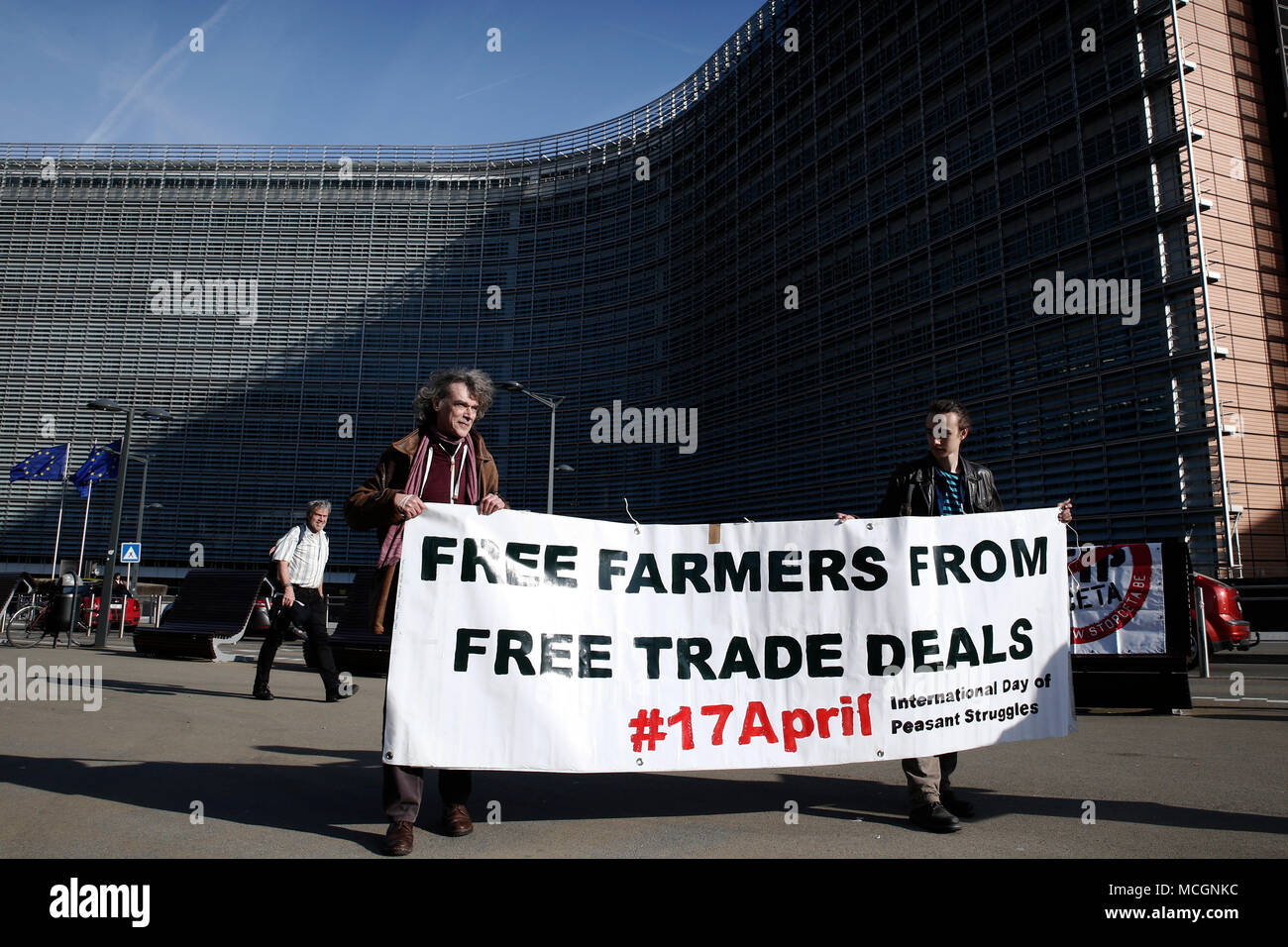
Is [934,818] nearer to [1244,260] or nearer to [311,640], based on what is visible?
[311,640]

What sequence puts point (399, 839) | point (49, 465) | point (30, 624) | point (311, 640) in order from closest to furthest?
point (399, 839), point (311, 640), point (30, 624), point (49, 465)

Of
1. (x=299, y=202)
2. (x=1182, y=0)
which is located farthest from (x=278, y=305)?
(x=1182, y=0)

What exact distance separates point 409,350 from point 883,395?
31.5 metres

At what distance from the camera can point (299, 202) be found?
54281mm

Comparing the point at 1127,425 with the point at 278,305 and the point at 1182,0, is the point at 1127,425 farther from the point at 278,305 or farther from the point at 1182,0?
the point at 278,305

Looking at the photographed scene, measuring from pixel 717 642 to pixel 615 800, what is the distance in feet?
3.75

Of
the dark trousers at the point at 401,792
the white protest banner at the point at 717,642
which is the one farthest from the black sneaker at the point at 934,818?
the dark trousers at the point at 401,792

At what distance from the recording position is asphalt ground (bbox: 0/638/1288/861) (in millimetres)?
3461

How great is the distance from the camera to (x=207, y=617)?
539 inches

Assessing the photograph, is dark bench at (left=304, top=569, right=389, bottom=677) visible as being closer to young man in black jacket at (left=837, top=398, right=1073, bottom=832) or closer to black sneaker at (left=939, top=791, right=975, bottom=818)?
young man in black jacket at (left=837, top=398, right=1073, bottom=832)

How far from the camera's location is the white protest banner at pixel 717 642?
3.67m

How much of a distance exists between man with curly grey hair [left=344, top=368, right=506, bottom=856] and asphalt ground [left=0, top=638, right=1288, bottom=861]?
0.22 meters

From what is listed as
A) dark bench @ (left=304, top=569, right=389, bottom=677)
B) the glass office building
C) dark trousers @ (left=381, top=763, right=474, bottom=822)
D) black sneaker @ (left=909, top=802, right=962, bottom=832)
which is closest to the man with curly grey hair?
dark trousers @ (left=381, top=763, right=474, bottom=822)

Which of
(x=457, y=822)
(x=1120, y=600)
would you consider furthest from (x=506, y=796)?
(x=1120, y=600)
